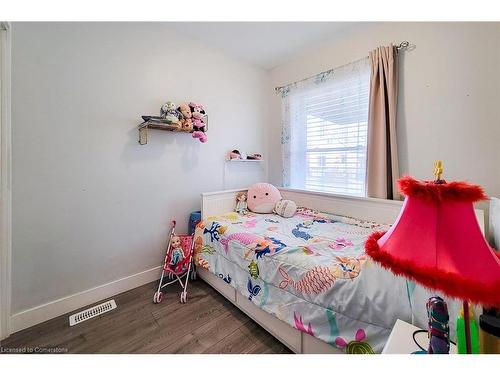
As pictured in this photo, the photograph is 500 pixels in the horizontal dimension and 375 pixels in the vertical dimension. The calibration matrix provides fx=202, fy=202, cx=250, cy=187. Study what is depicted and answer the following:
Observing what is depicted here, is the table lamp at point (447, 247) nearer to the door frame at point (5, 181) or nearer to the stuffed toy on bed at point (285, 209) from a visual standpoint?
the stuffed toy on bed at point (285, 209)

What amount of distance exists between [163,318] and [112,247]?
800mm

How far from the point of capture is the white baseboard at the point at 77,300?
1441mm

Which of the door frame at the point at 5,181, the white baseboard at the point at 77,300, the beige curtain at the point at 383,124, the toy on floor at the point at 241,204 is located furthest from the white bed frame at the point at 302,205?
the door frame at the point at 5,181

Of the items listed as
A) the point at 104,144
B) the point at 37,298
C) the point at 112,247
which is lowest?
the point at 37,298

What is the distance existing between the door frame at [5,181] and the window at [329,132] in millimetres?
2566

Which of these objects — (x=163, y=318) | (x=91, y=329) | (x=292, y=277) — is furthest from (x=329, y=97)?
(x=91, y=329)

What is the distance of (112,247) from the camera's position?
1834 millimetres

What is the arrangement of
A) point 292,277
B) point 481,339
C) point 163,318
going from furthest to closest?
point 163,318 → point 292,277 → point 481,339

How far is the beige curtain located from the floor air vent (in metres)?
2.57

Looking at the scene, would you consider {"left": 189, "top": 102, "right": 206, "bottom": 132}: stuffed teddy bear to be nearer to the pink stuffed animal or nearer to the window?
the pink stuffed animal

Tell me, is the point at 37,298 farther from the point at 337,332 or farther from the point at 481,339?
the point at 481,339

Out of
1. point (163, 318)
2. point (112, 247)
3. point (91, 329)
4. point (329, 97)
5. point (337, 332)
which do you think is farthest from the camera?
point (329, 97)

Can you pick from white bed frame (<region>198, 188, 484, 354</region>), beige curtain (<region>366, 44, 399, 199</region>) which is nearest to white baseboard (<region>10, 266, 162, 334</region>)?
white bed frame (<region>198, 188, 484, 354</region>)

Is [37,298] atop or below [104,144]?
below
